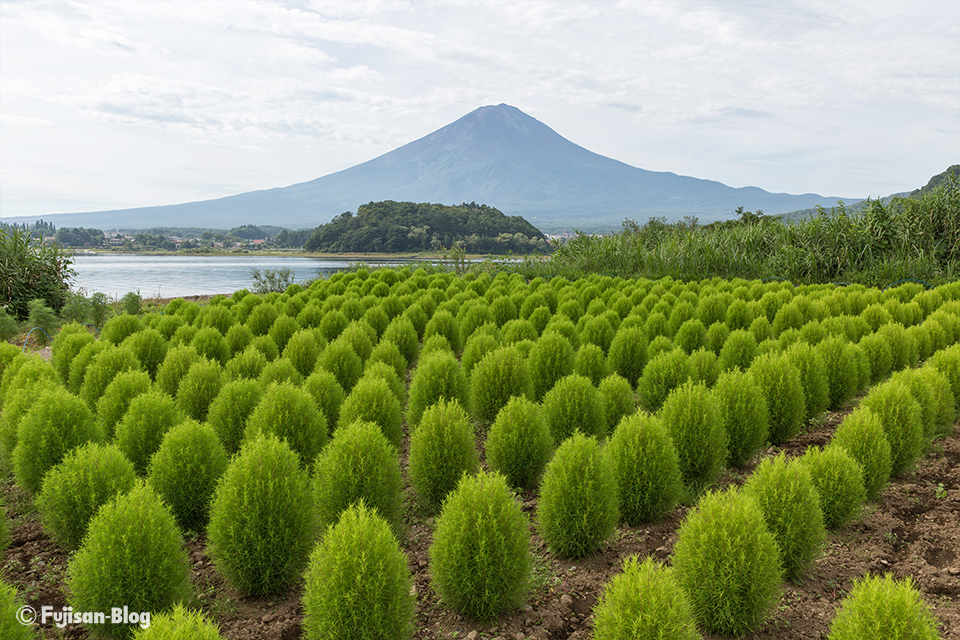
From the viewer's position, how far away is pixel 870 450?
4.74 m

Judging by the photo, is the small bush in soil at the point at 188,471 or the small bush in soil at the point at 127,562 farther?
the small bush in soil at the point at 188,471

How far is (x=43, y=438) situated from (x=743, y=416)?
20.5 ft

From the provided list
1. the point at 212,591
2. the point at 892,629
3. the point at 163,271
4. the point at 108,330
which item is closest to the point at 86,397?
the point at 108,330

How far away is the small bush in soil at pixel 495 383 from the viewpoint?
6574 millimetres

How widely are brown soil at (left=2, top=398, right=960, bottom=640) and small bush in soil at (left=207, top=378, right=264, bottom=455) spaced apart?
1243 millimetres

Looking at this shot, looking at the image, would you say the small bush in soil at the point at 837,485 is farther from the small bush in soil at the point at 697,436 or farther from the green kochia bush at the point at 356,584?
the green kochia bush at the point at 356,584

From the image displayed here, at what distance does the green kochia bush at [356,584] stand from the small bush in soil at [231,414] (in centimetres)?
→ 296

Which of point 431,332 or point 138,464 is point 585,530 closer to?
point 138,464

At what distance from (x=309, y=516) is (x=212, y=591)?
2.71 feet

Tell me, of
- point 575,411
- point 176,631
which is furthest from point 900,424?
point 176,631

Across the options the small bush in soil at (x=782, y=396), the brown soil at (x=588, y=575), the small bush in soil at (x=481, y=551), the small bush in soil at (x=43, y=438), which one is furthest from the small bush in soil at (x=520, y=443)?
the small bush in soil at (x=43, y=438)

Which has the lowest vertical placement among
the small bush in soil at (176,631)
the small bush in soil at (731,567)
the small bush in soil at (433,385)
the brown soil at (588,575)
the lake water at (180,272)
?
the brown soil at (588,575)

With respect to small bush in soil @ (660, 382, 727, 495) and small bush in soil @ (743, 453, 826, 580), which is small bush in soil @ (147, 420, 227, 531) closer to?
small bush in soil @ (660, 382, 727, 495)

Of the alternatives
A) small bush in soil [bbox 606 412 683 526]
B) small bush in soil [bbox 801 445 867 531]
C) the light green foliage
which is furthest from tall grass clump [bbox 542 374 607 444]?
the light green foliage
